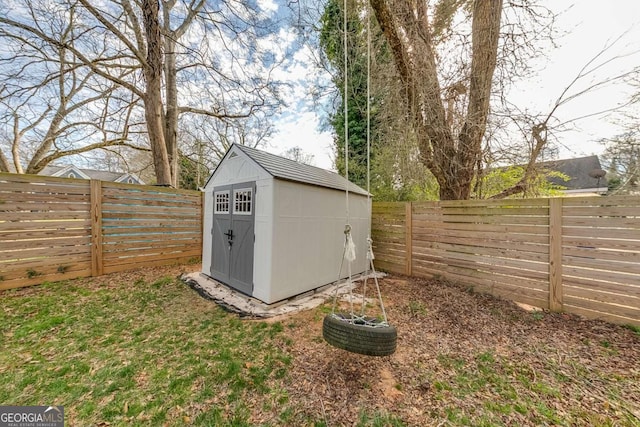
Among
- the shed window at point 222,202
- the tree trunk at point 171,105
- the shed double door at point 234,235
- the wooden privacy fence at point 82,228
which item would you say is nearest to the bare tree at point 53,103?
the tree trunk at point 171,105

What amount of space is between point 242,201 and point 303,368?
113 inches

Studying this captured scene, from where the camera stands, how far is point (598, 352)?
8.38 ft

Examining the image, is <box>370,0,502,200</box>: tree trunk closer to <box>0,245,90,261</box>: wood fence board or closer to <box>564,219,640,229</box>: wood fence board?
<box>564,219,640,229</box>: wood fence board

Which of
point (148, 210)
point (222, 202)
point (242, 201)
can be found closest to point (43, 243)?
point (148, 210)

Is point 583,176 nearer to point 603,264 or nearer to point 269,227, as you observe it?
point 603,264

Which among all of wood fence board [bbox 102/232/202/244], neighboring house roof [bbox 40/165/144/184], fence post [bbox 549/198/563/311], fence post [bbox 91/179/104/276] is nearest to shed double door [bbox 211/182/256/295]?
wood fence board [bbox 102/232/202/244]

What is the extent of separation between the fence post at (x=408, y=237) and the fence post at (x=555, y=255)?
7.31 feet

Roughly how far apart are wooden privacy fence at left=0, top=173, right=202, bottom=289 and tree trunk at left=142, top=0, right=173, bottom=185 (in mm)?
1631

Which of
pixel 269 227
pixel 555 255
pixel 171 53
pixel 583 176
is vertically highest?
pixel 171 53

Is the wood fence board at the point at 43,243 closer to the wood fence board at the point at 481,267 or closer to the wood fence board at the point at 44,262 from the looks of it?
the wood fence board at the point at 44,262

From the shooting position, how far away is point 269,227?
3.58m

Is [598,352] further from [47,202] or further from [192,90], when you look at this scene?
[192,90]

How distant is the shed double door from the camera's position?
3967 millimetres

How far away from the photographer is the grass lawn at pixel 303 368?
5.94 ft
